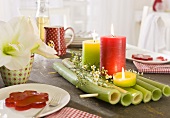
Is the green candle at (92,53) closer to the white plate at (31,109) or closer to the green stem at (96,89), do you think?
the green stem at (96,89)

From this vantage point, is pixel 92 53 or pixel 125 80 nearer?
pixel 125 80

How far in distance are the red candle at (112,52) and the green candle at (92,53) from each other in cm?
Result: 8

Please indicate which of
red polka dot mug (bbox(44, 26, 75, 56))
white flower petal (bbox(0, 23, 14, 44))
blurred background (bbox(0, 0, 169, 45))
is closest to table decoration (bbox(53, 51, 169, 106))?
white flower petal (bbox(0, 23, 14, 44))

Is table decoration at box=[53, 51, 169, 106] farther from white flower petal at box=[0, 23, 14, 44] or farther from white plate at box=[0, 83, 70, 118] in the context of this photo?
white flower petal at box=[0, 23, 14, 44]

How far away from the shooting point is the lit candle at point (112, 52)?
1.03m

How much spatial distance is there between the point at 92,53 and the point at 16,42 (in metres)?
0.31

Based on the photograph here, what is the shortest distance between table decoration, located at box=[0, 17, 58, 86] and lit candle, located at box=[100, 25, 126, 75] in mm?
231

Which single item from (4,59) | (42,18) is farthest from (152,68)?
(42,18)

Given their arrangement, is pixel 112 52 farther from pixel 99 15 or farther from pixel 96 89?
pixel 99 15

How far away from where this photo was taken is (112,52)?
3.40 feet

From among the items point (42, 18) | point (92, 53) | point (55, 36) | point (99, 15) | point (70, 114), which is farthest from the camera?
point (99, 15)

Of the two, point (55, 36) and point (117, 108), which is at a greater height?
point (55, 36)

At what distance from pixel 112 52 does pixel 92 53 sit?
0.12 metres

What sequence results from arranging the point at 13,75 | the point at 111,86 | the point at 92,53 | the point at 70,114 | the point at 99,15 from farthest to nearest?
the point at 99,15 → the point at 92,53 → the point at 13,75 → the point at 111,86 → the point at 70,114
